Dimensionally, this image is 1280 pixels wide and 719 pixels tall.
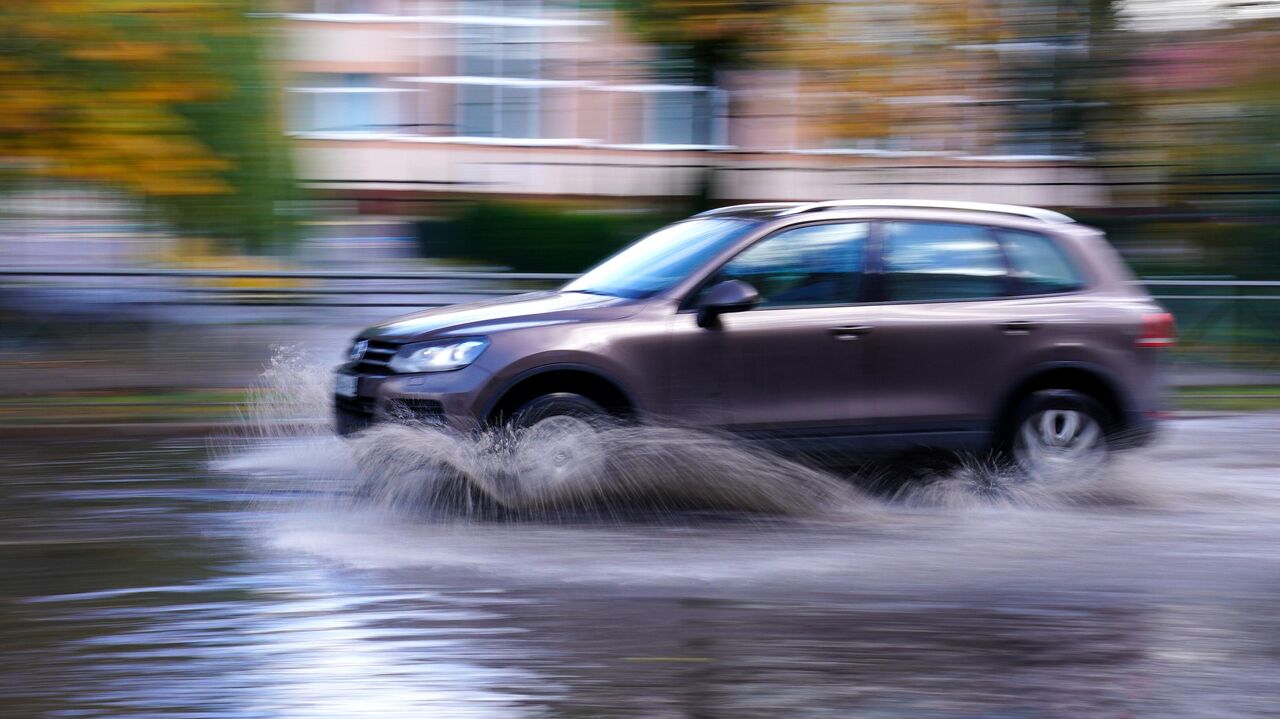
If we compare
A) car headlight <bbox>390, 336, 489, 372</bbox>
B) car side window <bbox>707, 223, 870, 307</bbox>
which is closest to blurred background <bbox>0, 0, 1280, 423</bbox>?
car headlight <bbox>390, 336, 489, 372</bbox>

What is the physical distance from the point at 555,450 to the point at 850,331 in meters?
1.72

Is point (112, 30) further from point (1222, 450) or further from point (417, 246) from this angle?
point (1222, 450)

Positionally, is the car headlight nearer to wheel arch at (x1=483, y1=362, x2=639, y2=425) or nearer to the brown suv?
the brown suv

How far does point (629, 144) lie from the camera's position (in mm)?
19531

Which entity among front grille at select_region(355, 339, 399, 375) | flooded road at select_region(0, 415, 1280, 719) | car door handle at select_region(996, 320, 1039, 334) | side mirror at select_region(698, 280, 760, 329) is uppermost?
side mirror at select_region(698, 280, 760, 329)

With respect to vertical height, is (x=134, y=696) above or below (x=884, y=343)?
below

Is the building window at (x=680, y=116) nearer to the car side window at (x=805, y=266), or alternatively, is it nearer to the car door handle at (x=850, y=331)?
the car side window at (x=805, y=266)

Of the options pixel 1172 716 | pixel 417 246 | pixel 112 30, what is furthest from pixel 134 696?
pixel 417 246

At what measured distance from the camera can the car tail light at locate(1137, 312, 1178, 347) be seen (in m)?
8.88

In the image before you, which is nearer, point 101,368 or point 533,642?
point 533,642

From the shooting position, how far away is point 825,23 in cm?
1725

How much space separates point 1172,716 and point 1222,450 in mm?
6271

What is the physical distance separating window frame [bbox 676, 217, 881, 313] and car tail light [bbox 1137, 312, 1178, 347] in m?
1.65

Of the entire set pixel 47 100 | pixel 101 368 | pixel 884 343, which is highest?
pixel 47 100
